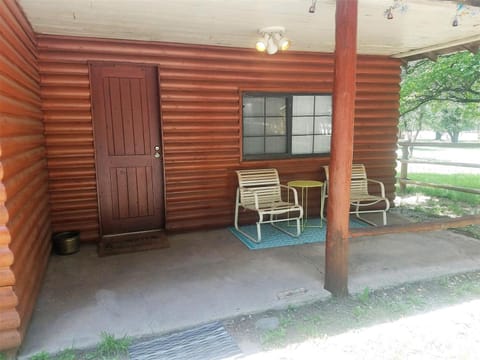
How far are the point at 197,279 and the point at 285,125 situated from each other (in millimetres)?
2605

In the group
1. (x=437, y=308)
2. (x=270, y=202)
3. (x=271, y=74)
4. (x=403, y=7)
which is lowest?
(x=437, y=308)

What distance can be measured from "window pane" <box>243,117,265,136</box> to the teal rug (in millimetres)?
1256

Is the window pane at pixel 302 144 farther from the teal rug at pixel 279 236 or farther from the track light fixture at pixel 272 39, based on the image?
the track light fixture at pixel 272 39

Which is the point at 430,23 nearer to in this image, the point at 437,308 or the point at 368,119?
the point at 368,119

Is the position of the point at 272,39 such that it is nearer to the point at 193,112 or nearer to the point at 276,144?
the point at 193,112

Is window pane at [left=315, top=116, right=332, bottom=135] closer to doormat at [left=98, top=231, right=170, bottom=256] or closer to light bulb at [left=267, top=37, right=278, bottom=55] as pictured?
light bulb at [left=267, top=37, right=278, bottom=55]

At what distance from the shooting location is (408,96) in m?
8.41

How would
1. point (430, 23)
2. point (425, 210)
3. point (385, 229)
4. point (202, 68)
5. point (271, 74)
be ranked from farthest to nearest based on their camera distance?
point (425, 210) < point (271, 74) < point (202, 68) < point (430, 23) < point (385, 229)

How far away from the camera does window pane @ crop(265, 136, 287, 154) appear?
4.77 meters

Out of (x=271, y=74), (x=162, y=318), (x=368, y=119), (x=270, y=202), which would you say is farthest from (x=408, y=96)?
(x=162, y=318)

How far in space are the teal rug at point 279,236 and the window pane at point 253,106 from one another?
59.9 inches

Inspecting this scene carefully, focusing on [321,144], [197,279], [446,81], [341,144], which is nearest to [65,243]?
[197,279]

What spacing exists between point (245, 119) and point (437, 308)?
3032 millimetres

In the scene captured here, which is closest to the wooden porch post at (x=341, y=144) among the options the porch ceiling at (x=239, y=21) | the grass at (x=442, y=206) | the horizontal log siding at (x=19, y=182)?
the porch ceiling at (x=239, y=21)
